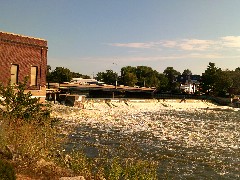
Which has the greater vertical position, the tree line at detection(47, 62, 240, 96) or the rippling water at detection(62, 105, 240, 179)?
the tree line at detection(47, 62, 240, 96)

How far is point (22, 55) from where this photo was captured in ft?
111

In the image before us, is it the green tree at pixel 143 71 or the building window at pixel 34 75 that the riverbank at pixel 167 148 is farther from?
the green tree at pixel 143 71

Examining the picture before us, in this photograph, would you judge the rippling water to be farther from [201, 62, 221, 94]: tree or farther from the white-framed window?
[201, 62, 221, 94]: tree

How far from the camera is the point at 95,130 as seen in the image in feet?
104

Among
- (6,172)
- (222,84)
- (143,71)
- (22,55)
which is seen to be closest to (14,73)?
(22,55)

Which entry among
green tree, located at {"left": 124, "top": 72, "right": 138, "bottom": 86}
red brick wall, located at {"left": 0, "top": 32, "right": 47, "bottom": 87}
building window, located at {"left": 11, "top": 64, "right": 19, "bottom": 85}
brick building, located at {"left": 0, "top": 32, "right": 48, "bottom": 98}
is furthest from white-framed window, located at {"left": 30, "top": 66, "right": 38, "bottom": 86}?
green tree, located at {"left": 124, "top": 72, "right": 138, "bottom": 86}

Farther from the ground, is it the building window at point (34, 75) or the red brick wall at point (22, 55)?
the red brick wall at point (22, 55)

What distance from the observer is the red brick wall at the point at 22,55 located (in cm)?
3192

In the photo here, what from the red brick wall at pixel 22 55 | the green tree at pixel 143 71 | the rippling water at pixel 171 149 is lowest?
the rippling water at pixel 171 149

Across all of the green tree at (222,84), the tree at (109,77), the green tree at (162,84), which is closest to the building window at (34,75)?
the green tree at (222,84)

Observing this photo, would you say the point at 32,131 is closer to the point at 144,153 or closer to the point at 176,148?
the point at 144,153

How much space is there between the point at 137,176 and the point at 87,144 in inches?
534

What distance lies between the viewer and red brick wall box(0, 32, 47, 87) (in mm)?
31922

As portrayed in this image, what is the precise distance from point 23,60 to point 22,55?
2.00 feet
